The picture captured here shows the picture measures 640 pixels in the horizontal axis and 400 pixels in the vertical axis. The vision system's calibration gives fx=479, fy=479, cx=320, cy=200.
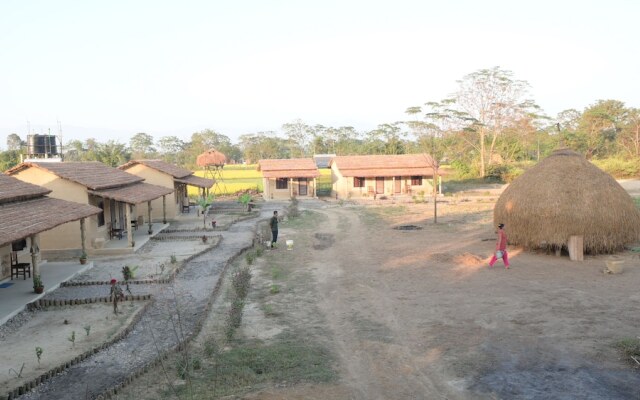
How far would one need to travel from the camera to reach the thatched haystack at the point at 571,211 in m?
14.8

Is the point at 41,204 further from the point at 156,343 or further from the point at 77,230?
the point at 156,343

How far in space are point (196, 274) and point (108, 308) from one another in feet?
11.3

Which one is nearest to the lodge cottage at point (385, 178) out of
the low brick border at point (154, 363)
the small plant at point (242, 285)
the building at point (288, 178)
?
the building at point (288, 178)

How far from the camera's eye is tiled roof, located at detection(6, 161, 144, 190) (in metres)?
17.6

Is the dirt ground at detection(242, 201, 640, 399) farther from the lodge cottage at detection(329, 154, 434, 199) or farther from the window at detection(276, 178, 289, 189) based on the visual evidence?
the window at detection(276, 178, 289, 189)

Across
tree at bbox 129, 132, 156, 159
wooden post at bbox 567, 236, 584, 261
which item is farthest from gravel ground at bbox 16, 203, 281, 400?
tree at bbox 129, 132, 156, 159

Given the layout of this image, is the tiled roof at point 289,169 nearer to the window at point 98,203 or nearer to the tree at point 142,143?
the window at point 98,203

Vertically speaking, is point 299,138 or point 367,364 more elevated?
point 299,138

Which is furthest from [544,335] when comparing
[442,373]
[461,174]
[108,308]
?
[461,174]

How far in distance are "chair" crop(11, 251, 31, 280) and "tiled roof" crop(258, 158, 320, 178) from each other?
2353cm

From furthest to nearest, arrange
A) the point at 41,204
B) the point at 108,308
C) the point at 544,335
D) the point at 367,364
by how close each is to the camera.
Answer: the point at 41,204, the point at 108,308, the point at 544,335, the point at 367,364

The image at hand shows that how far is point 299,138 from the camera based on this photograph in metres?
88.9

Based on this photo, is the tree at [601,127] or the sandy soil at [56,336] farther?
the tree at [601,127]

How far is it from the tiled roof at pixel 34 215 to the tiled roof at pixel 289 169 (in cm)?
2205
